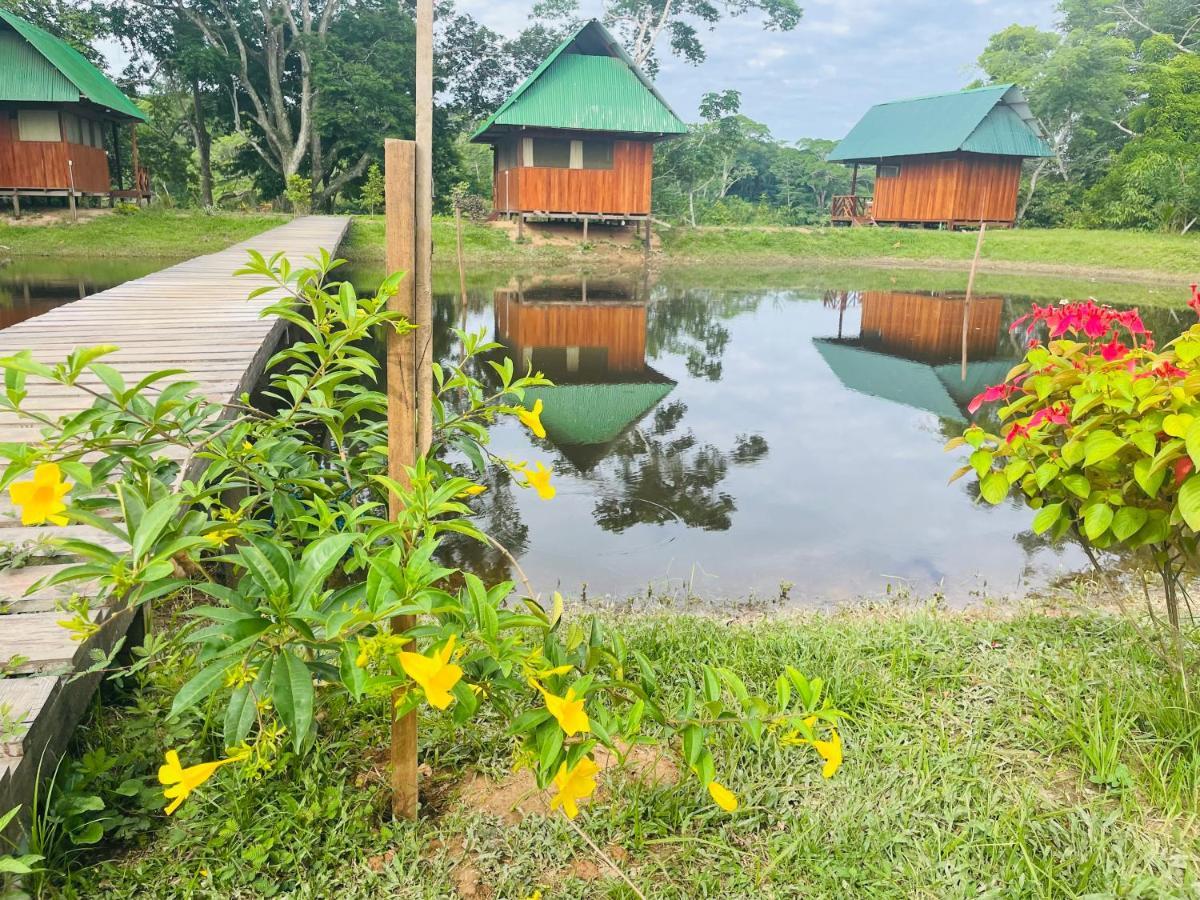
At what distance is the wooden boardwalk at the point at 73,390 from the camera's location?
5.09 ft

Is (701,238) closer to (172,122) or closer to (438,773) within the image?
(172,122)

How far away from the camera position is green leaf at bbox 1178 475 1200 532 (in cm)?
169

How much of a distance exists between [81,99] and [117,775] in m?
20.1

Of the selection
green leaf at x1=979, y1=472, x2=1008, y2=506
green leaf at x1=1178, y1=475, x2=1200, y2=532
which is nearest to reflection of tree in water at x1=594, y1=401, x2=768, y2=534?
green leaf at x1=979, y1=472, x2=1008, y2=506

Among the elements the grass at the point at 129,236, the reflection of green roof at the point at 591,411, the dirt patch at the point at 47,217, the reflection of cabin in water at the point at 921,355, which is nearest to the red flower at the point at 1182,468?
the reflection of green roof at the point at 591,411

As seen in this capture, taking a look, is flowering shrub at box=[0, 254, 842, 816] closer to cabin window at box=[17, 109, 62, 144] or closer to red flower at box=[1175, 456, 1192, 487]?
red flower at box=[1175, 456, 1192, 487]

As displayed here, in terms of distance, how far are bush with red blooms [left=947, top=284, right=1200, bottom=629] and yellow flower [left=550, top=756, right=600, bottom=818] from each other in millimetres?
1244

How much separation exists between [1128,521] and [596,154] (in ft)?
63.4

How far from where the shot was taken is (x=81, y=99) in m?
17.6

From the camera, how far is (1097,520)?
6.50 feet

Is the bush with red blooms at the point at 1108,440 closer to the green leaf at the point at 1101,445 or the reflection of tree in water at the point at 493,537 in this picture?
the green leaf at the point at 1101,445

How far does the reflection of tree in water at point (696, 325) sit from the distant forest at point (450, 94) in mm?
9488

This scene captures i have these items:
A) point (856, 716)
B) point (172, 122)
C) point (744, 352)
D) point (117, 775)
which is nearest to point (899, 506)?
point (856, 716)

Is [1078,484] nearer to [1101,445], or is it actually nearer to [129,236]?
[1101,445]
